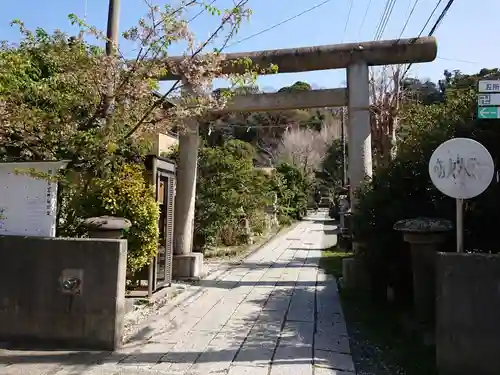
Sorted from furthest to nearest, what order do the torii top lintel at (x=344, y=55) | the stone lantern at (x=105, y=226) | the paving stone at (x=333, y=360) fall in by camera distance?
the torii top lintel at (x=344, y=55), the stone lantern at (x=105, y=226), the paving stone at (x=333, y=360)

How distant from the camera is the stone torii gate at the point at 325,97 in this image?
914 cm

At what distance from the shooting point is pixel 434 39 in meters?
8.98

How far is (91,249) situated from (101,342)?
3.36ft

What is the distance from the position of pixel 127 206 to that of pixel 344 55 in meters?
5.24

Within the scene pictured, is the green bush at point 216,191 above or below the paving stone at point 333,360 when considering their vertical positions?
above

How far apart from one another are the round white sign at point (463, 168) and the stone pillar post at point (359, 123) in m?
4.34

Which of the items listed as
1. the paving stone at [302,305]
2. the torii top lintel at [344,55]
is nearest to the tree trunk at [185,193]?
the torii top lintel at [344,55]

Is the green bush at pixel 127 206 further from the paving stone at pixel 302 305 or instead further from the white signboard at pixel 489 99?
the white signboard at pixel 489 99

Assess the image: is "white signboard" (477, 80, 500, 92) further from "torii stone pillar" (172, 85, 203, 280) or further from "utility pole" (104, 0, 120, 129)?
"torii stone pillar" (172, 85, 203, 280)

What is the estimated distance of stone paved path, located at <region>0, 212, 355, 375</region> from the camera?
15.6 feet

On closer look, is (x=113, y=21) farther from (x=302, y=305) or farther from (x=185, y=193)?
(x=302, y=305)

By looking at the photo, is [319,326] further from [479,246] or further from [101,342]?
[101,342]

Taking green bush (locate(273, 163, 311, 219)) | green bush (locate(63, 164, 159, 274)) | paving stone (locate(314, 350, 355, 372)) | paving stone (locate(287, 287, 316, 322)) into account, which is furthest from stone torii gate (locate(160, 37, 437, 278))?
green bush (locate(273, 163, 311, 219))

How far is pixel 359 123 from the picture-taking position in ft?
30.6
